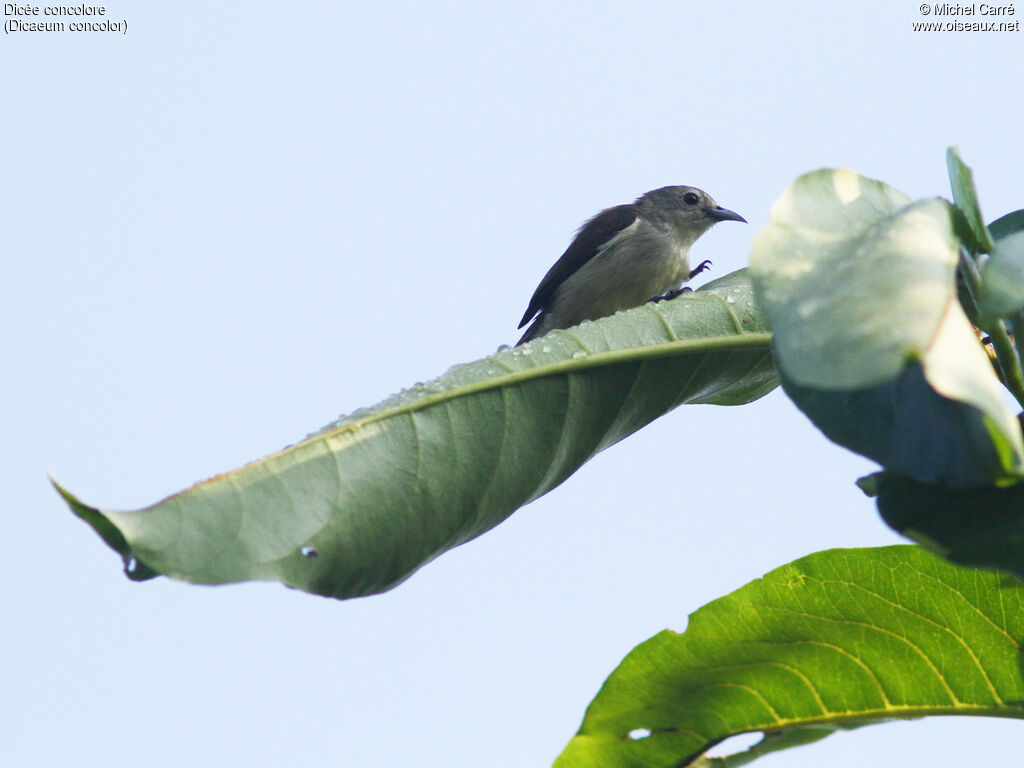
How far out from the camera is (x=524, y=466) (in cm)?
203

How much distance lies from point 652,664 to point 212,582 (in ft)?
3.08

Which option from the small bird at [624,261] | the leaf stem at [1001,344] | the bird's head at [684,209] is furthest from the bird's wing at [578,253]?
the leaf stem at [1001,344]

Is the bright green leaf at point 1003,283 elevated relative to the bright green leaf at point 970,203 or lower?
lower

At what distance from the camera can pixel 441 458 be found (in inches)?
76.4

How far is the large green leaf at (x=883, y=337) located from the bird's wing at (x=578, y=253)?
5.66 meters

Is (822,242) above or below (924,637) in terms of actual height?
above

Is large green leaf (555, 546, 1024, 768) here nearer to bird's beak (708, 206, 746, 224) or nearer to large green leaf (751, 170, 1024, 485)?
large green leaf (751, 170, 1024, 485)

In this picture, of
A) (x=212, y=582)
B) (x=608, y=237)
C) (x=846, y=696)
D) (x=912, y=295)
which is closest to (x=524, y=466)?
(x=212, y=582)

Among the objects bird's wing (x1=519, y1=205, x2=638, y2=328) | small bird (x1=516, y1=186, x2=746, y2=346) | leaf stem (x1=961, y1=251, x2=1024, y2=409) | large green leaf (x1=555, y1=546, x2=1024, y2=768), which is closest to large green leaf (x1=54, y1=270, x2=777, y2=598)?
large green leaf (x1=555, y1=546, x2=1024, y2=768)

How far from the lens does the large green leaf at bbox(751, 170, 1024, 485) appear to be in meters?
1.00

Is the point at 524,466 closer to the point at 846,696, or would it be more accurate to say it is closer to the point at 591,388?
the point at 591,388

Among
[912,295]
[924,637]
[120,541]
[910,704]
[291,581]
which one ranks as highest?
[912,295]

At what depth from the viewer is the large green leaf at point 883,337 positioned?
1003 millimetres

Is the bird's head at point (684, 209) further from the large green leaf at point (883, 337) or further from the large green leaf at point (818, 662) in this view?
the large green leaf at point (883, 337)
